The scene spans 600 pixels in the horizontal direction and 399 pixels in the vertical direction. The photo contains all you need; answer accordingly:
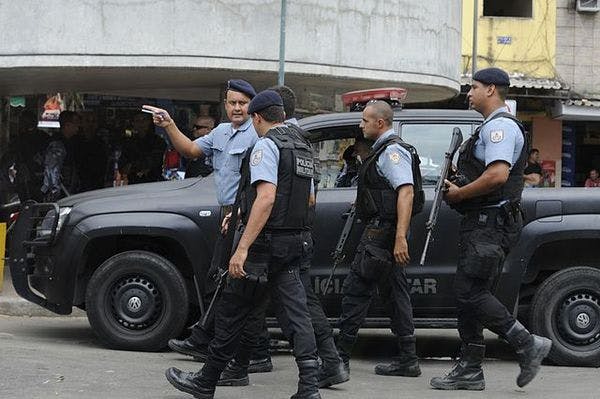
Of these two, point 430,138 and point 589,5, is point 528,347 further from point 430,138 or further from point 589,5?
point 589,5

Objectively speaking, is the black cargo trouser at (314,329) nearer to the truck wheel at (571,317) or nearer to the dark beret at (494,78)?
the dark beret at (494,78)

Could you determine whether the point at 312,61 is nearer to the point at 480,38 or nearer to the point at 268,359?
the point at 268,359

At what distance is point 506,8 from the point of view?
23094mm

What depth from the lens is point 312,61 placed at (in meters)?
12.8

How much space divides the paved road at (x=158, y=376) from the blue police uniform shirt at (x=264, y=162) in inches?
56.1

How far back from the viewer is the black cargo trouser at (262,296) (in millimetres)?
6508

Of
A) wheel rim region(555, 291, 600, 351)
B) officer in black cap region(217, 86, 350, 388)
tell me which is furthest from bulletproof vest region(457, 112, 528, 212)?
wheel rim region(555, 291, 600, 351)

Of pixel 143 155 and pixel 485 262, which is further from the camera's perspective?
pixel 143 155

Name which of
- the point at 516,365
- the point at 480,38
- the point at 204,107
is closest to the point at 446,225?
the point at 516,365

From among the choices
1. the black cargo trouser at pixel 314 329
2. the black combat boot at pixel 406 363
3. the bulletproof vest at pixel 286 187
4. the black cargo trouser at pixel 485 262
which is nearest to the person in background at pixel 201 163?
the black cargo trouser at pixel 314 329

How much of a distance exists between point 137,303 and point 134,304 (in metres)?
0.02

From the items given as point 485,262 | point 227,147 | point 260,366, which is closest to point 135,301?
point 260,366

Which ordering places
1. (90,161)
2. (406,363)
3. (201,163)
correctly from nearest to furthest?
(406,363) → (201,163) → (90,161)

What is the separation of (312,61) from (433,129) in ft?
14.4
